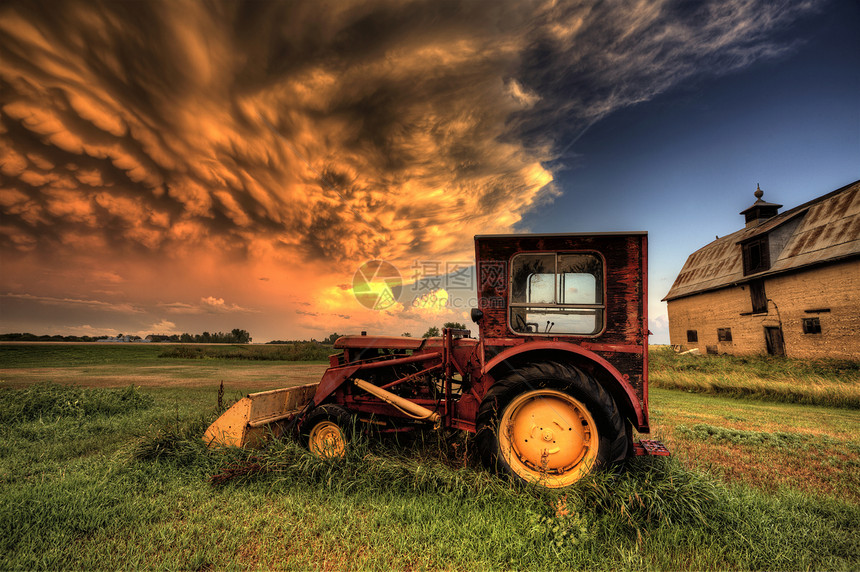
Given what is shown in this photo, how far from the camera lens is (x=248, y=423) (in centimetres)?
455

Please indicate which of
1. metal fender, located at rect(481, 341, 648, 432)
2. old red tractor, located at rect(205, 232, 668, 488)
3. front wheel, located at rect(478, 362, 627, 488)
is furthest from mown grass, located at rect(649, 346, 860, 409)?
front wheel, located at rect(478, 362, 627, 488)

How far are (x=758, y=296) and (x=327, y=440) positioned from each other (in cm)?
2156

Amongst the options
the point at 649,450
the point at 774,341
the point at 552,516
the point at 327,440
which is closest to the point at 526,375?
the point at 552,516

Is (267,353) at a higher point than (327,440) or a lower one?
lower

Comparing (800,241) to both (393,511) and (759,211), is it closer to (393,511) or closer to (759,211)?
(759,211)

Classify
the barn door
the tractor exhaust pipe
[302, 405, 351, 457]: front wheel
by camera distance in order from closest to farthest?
the tractor exhaust pipe, [302, 405, 351, 457]: front wheel, the barn door

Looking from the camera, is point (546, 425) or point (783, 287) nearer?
point (546, 425)

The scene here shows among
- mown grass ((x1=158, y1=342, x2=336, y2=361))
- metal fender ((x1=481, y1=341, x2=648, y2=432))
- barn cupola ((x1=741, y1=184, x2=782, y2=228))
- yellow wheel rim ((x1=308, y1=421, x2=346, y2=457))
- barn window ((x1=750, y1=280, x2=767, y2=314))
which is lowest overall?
mown grass ((x1=158, y1=342, x2=336, y2=361))

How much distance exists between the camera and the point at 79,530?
9.55ft

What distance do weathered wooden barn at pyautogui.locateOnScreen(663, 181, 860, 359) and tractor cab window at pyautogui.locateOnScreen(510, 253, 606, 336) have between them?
15761 millimetres

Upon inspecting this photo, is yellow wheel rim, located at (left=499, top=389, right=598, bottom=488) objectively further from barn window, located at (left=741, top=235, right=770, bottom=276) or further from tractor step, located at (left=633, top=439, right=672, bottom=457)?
barn window, located at (left=741, top=235, right=770, bottom=276)

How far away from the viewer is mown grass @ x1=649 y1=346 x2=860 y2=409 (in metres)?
10.8

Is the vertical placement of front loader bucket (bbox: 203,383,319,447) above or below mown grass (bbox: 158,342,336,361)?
above

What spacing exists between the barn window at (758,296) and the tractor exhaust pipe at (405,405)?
796 inches
